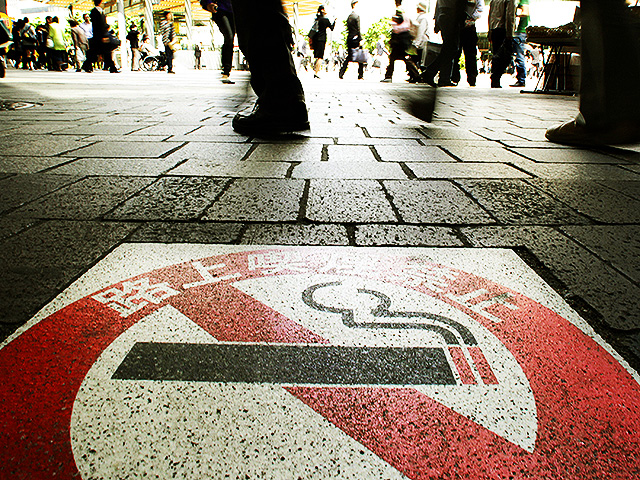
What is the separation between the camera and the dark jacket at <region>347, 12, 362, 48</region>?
42.8 ft

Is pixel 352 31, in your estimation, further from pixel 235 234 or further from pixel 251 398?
pixel 251 398

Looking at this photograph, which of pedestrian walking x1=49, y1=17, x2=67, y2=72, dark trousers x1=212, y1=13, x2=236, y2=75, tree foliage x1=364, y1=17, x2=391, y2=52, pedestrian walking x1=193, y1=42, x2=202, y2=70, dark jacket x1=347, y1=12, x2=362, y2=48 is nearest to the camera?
dark trousers x1=212, y1=13, x2=236, y2=75

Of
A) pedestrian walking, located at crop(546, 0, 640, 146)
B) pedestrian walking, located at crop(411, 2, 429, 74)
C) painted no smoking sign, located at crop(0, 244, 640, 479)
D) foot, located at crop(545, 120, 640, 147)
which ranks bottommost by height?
painted no smoking sign, located at crop(0, 244, 640, 479)

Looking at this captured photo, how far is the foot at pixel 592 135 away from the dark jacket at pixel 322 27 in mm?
12007

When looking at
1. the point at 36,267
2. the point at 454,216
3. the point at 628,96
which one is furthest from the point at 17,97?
the point at 628,96

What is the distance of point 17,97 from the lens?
6.11m

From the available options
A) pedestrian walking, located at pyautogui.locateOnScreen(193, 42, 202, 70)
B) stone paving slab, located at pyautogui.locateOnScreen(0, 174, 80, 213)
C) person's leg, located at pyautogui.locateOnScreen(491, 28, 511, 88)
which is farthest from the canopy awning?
stone paving slab, located at pyautogui.locateOnScreen(0, 174, 80, 213)

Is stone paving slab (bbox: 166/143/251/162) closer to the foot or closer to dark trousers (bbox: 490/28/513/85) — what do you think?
the foot

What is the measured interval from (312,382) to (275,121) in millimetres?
2860

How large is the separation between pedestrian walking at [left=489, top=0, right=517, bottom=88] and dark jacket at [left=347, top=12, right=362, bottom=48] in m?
5.03

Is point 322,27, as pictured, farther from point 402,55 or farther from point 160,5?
point 160,5

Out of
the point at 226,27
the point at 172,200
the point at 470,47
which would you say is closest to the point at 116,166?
the point at 172,200

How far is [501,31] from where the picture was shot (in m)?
9.06

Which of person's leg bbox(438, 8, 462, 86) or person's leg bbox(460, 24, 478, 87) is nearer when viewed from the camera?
person's leg bbox(438, 8, 462, 86)
